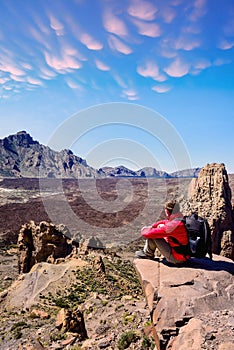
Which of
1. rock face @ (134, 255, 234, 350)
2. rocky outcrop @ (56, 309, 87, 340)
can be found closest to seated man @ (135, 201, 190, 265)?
rock face @ (134, 255, 234, 350)

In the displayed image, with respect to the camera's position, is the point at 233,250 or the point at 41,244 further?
the point at 41,244

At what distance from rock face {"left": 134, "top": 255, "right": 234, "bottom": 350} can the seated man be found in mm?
289

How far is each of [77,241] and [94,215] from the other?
62380 millimetres

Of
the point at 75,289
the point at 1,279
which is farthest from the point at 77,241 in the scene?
the point at 75,289

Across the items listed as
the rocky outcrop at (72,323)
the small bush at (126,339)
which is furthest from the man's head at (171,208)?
the rocky outcrop at (72,323)

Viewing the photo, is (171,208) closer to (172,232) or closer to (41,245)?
(172,232)

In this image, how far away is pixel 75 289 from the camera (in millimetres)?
17297

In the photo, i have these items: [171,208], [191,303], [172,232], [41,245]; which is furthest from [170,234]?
[41,245]

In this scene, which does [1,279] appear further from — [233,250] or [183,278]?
[183,278]

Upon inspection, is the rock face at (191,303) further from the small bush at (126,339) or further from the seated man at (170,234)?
the small bush at (126,339)

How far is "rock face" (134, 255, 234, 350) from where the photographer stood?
180 inches

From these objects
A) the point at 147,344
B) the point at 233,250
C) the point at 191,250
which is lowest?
the point at 147,344

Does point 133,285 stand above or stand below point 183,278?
below

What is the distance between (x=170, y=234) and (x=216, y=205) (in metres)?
12.5
